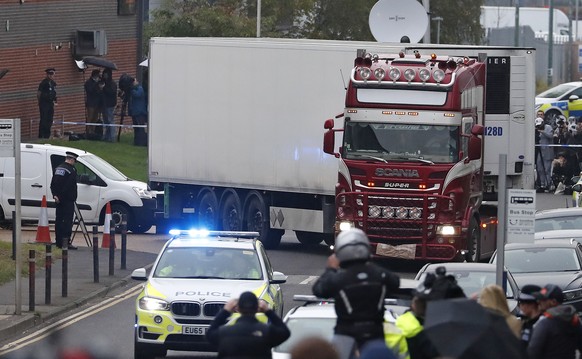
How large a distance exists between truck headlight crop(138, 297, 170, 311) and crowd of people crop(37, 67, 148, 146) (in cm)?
2644

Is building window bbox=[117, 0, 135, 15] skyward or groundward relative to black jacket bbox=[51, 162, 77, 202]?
skyward

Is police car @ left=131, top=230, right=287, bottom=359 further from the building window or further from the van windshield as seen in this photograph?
the building window

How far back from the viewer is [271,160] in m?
28.6

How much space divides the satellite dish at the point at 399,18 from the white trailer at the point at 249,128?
136 inches

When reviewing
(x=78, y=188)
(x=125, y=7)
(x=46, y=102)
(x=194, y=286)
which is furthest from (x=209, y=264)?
(x=125, y=7)

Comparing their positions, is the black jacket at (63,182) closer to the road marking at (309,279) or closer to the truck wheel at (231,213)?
the truck wheel at (231,213)

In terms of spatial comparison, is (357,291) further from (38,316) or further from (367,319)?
(38,316)

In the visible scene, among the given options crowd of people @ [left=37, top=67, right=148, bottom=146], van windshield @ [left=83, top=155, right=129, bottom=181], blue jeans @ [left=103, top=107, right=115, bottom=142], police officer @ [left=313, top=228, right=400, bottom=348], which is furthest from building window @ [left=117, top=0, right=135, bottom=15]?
police officer @ [left=313, top=228, right=400, bottom=348]

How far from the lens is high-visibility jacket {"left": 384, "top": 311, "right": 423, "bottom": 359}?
11.0 meters

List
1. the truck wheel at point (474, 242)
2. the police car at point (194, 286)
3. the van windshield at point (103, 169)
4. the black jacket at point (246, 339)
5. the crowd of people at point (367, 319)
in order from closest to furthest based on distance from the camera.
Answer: the black jacket at point (246, 339), the crowd of people at point (367, 319), the police car at point (194, 286), the truck wheel at point (474, 242), the van windshield at point (103, 169)

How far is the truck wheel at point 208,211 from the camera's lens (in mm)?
30031

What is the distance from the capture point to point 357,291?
10.7 m

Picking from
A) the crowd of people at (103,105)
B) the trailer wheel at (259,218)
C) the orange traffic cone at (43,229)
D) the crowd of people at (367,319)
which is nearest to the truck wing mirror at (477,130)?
the trailer wheel at (259,218)

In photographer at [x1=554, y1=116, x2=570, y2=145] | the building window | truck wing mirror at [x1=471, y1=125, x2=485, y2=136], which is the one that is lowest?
photographer at [x1=554, y1=116, x2=570, y2=145]
